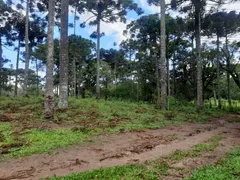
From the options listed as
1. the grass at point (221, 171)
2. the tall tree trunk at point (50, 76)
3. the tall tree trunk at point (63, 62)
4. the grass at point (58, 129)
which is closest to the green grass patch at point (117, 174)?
the grass at point (221, 171)

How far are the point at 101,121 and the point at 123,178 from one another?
5.70 m

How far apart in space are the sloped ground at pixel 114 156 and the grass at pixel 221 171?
0.20 m

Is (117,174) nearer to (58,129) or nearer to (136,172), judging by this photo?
(136,172)

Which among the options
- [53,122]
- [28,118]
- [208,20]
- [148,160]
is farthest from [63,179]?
[208,20]

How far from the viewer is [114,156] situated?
18.1 ft

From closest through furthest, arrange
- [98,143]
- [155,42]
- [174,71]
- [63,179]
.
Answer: [63,179], [98,143], [155,42], [174,71]

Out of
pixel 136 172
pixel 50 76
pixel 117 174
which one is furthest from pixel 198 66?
pixel 117 174

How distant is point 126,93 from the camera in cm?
2552

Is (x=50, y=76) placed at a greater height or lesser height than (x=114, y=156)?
greater

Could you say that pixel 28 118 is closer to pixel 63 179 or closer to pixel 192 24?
pixel 63 179

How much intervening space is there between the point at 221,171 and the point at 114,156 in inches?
86.9

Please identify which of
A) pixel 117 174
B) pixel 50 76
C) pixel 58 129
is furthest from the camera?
pixel 50 76

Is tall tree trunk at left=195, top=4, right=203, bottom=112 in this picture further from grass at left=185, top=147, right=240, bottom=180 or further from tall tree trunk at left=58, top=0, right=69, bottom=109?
grass at left=185, top=147, right=240, bottom=180

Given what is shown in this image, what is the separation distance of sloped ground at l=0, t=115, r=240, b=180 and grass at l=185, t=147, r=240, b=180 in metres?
0.20
